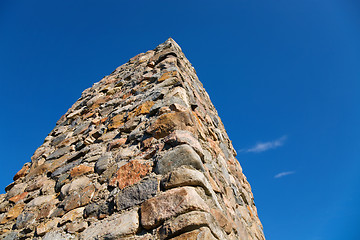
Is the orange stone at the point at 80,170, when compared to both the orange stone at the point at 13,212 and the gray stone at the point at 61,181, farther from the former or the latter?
the orange stone at the point at 13,212

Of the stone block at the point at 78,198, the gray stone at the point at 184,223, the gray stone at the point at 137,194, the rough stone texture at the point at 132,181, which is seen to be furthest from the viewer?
the stone block at the point at 78,198

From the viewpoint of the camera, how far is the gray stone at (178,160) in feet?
5.05

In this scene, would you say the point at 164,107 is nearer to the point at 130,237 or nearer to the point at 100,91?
the point at 130,237

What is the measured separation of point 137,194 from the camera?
1.51 meters

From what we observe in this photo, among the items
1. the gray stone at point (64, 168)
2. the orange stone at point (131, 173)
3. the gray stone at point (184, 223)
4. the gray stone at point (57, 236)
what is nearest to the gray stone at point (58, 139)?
the gray stone at point (64, 168)

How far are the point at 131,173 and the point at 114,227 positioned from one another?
0.38m

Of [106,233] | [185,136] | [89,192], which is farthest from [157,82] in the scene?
[106,233]

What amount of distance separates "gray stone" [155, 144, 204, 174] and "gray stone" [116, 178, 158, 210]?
0.10 metres

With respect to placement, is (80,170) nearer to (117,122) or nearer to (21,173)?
(117,122)

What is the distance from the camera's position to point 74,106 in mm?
4320

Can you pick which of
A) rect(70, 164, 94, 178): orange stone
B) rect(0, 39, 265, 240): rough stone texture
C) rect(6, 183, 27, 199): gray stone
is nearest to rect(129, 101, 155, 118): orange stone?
rect(0, 39, 265, 240): rough stone texture

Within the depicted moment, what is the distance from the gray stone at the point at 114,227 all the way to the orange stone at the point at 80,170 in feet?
2.11

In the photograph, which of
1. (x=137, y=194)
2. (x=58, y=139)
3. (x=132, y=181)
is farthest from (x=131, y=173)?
(x=58, y=139)

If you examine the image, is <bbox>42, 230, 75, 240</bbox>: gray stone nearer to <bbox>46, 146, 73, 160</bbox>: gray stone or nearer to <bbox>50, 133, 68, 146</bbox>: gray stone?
<bbox>46, 146, 73, 160</bbox>: gray stone
